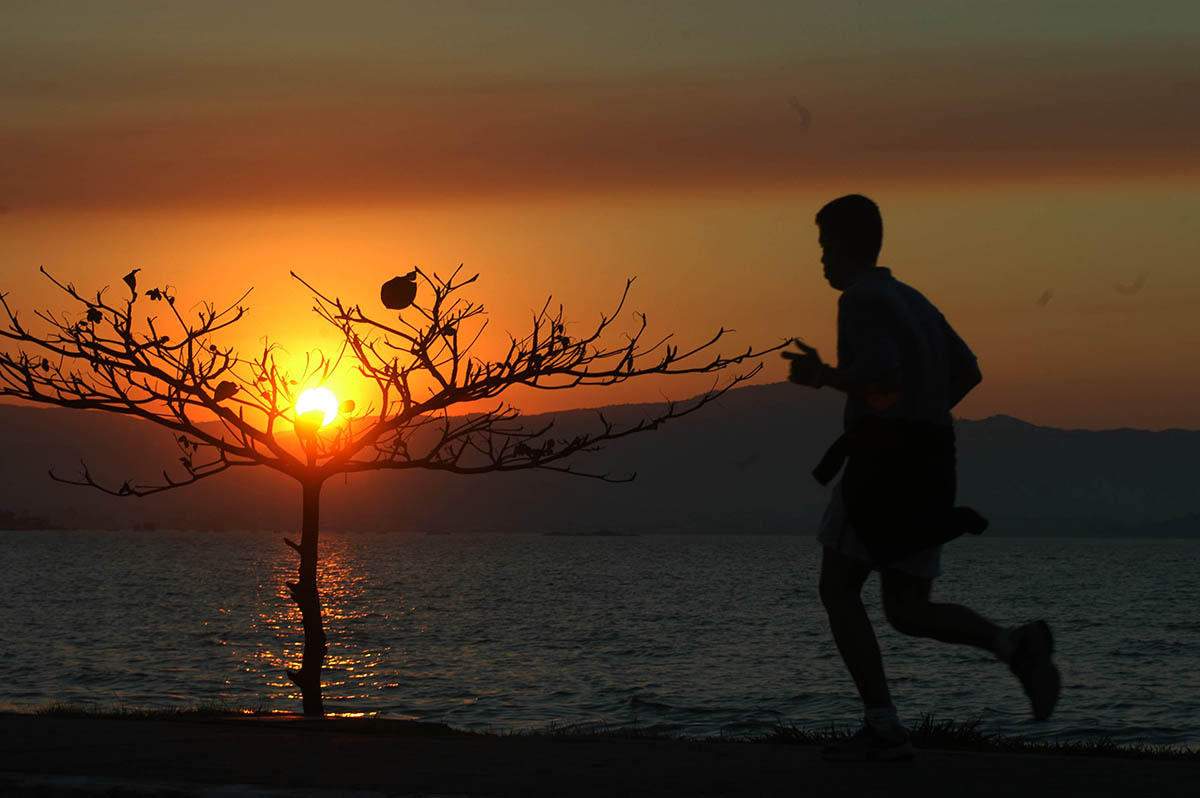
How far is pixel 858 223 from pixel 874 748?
6.40 feet

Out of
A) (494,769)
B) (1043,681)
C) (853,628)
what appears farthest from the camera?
(853,628)

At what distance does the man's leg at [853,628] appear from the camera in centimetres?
543

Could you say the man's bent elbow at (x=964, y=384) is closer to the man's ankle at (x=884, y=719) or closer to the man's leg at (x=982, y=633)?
the man's leg at (x=982, y=633)

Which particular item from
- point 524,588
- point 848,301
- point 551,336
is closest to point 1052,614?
point 524,588

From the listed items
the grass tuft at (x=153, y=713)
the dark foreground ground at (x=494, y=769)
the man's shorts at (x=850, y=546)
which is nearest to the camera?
the dark foreground ground at (x=494, y=769)

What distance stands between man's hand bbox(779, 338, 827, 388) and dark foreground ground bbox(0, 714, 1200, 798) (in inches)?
52.8

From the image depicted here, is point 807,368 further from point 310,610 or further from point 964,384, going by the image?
point 310,610

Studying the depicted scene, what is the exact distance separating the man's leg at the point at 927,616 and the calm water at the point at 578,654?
11.9 m

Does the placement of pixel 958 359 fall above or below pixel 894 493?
above

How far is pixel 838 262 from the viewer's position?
5715 mm

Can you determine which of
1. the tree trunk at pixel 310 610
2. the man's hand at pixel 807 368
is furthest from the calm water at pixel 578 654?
the man's hand at pixel 807 368

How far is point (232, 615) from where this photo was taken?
67062 millimetres

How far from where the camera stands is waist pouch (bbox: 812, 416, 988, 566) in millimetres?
5219


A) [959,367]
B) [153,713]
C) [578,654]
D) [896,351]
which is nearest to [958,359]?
[959,367]
